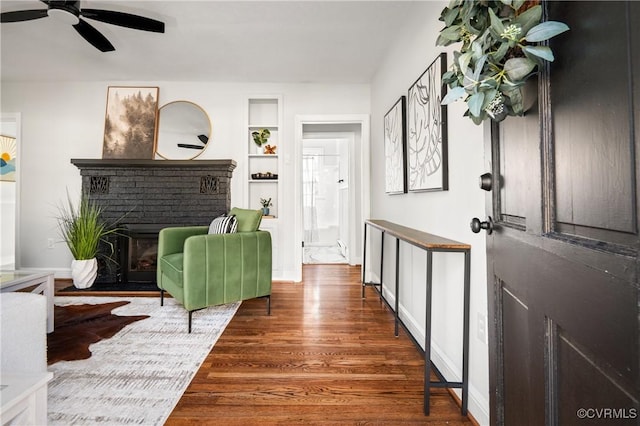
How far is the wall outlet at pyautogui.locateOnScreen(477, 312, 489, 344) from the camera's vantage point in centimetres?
130

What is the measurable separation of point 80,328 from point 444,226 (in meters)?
2.78

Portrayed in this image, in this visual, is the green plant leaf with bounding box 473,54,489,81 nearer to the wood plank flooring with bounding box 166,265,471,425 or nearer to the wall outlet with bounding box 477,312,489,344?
the wall outlet with bounding box 477,312,489,344

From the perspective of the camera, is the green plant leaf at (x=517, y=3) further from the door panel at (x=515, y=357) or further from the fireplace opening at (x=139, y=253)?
the fireplace opening at (x=139, y=253)

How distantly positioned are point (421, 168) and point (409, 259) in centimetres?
74

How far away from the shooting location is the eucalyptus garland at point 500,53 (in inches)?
23.0

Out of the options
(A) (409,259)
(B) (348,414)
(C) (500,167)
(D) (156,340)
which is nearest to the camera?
(C) (500,167)

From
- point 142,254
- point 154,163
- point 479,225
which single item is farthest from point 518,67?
point 142,254

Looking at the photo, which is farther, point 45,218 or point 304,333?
point 45,218

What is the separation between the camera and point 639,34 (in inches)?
16.3

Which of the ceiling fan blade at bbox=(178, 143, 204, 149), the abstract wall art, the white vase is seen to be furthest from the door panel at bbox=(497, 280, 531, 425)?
the abstract wall art

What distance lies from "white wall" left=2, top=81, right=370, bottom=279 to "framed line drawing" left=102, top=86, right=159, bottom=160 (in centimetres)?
15

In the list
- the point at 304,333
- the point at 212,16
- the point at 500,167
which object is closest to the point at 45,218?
the point at 212,16

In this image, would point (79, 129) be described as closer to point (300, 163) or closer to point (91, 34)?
point (91, 34)

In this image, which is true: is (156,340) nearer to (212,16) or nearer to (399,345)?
(399,345)
